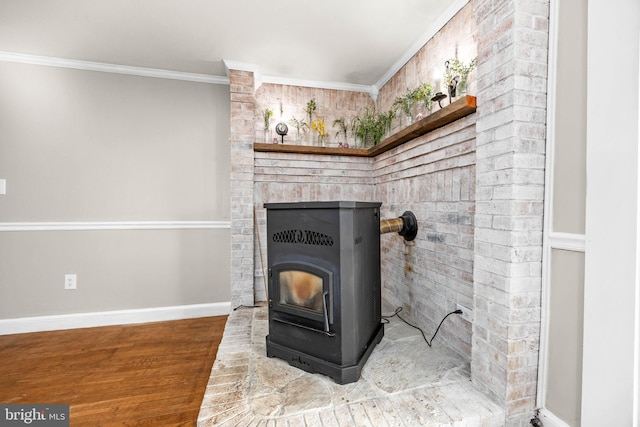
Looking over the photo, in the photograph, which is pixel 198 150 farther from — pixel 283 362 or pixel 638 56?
pixel 638 56

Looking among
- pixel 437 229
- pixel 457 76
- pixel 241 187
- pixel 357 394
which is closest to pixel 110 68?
pixel 241 187

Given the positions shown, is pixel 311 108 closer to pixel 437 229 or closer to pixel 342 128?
pixel 342 128

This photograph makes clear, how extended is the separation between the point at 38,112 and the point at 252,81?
1971 millimetres

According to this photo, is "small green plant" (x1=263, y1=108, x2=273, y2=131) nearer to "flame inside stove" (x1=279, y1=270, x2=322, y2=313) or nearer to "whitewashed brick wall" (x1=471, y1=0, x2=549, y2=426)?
"flame inside stove" (x1=279, y1=270, x2=322, y2=313)

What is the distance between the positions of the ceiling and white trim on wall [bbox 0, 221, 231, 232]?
4.98 ft

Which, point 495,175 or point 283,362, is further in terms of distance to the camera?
point 283,362

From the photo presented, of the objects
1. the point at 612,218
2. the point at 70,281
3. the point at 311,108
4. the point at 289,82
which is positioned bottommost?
the point at 70,281

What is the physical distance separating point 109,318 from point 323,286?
247 centimetres

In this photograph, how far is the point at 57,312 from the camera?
2.74m

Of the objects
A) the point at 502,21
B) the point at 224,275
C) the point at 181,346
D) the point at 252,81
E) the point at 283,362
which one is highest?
the point at 252,81

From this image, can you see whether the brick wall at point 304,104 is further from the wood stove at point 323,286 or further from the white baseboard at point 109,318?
the white baseboard at point 109,318

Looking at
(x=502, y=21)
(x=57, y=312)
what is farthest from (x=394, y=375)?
(x=57, y=312)

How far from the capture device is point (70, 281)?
276 cm

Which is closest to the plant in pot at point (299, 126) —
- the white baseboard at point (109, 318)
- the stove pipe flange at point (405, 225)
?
the stove pipe flange at point (405, 225)
